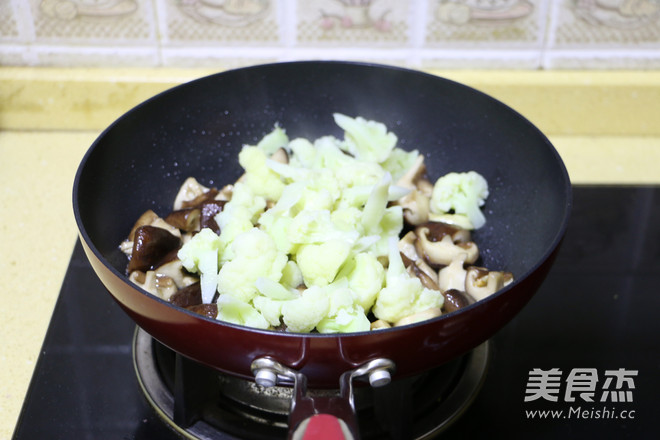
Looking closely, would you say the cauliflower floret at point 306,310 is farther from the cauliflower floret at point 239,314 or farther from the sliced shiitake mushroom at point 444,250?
the sliced shiitake mushroom at point 444,250

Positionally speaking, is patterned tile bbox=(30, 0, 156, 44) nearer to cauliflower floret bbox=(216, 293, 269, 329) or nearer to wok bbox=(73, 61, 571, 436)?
wok bbox=(73, 61, 571, 436)

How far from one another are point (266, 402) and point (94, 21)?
2.80 ft

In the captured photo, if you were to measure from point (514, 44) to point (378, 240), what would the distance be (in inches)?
25.5

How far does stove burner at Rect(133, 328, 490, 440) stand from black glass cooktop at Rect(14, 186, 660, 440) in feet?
0.07

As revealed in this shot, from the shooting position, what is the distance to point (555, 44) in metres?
1.42

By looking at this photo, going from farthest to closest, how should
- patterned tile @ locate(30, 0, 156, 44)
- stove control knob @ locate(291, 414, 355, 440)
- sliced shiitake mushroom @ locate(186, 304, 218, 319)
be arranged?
patterned tile @ locate(30, 0, 156, 44)
sliced shiitake mushroom @ locate(186, 304, 218, 319)
stove control knob @ locate(291, 414, 355, 440)

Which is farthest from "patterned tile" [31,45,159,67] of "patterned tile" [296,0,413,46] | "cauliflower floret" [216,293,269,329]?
"cauliflower floret" [216,293,269,329]

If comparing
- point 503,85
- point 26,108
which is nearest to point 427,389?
point 503,85

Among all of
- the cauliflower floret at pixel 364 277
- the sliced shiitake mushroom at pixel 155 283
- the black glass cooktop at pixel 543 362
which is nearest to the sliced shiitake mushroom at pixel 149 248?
the sliced shiitake mushroom at pixel 155 283

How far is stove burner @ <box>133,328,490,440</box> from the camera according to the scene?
0.87 meters

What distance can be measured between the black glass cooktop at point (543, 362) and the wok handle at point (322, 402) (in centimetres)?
27

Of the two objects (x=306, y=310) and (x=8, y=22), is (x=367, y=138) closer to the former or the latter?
(x=306, y=310)

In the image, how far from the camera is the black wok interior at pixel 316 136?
1009 millimetres

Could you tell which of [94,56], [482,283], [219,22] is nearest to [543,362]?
[482,283]
